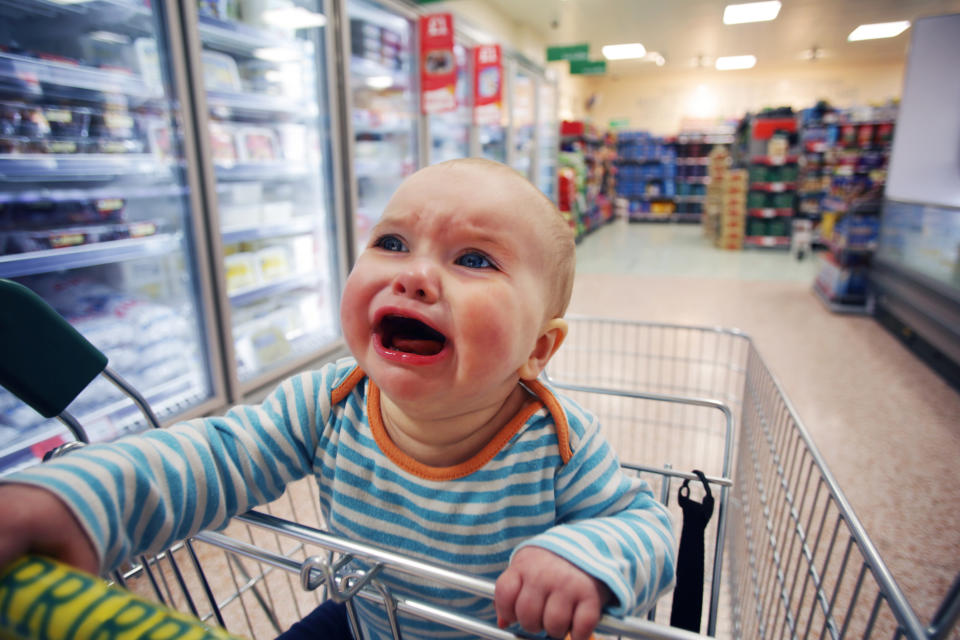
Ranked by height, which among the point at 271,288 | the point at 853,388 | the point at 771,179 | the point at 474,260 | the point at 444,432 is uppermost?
the point at 771,179

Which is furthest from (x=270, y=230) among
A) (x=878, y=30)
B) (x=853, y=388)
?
(x=878, y=30)

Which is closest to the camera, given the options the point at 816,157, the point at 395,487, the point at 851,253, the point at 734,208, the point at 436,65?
the point at 395,487

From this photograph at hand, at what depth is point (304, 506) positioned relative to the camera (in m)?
1.96

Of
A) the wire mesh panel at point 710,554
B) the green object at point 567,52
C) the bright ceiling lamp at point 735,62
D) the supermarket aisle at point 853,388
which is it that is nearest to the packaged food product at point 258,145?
the wire mesh panel at point 710,554

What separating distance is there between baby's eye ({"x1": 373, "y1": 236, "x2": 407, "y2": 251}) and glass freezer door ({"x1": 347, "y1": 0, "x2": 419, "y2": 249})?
274 centimetres

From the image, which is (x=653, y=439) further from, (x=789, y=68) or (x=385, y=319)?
(x=789, y=68)

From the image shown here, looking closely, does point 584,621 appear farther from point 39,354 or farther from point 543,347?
point 39,354

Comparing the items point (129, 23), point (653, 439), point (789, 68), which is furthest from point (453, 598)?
point (789, 68)

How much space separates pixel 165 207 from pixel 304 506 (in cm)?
137

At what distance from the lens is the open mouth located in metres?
0.67

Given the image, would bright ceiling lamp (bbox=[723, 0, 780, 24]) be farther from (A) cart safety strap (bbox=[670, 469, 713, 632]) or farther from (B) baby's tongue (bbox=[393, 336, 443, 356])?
(B) baby's tongue (bbox=[393, 336, 443, 356])

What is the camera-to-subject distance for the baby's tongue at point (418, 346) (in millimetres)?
673

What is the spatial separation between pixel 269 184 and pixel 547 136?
629cm

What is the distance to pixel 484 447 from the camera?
2.57ft
